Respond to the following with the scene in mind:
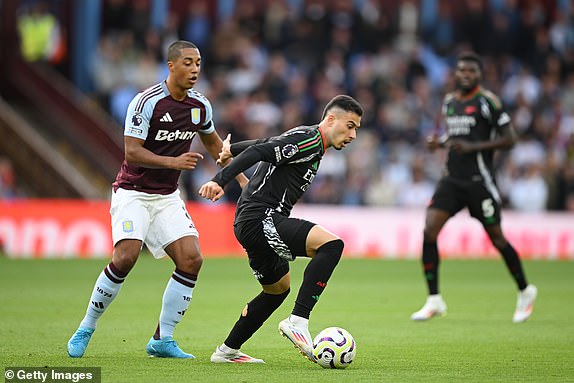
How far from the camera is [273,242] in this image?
770 cm

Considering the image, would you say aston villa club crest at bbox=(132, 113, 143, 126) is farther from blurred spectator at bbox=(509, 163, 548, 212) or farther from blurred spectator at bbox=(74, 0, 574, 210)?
blurred spectator at bbox=(509, 163, 548, 212)

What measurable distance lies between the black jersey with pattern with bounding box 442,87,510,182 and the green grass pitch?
163 cm

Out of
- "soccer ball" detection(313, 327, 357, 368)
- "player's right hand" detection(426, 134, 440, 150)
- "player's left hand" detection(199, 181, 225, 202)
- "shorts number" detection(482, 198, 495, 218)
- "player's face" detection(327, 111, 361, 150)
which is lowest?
"soccer ball" detection(313, 327, 357, 368)

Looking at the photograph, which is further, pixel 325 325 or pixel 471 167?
pixel 471 167

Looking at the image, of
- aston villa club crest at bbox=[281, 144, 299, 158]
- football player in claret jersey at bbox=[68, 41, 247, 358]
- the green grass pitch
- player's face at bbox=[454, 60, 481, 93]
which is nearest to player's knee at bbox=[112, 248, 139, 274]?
football player in claret jersey at bbox=[68, 41, 247, 358]

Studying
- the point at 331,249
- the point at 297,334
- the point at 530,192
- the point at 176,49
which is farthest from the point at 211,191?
the point at 530,192

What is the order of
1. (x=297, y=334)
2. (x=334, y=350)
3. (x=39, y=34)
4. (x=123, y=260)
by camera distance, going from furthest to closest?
1. (x=39, y=34)
2. (x=123, y=260)
3. (x=334, y=350)
4. (x=297, y=334)

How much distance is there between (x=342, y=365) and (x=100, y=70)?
17.0 metres

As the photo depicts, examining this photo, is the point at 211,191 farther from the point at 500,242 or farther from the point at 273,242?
the point at 500,242

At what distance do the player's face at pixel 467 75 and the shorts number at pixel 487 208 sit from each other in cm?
129

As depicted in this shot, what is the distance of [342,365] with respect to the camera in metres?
7.63

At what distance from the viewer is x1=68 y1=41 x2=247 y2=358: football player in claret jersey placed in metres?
8.20

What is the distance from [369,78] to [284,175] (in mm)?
16706

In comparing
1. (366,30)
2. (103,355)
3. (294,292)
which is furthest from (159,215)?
(366,30)
